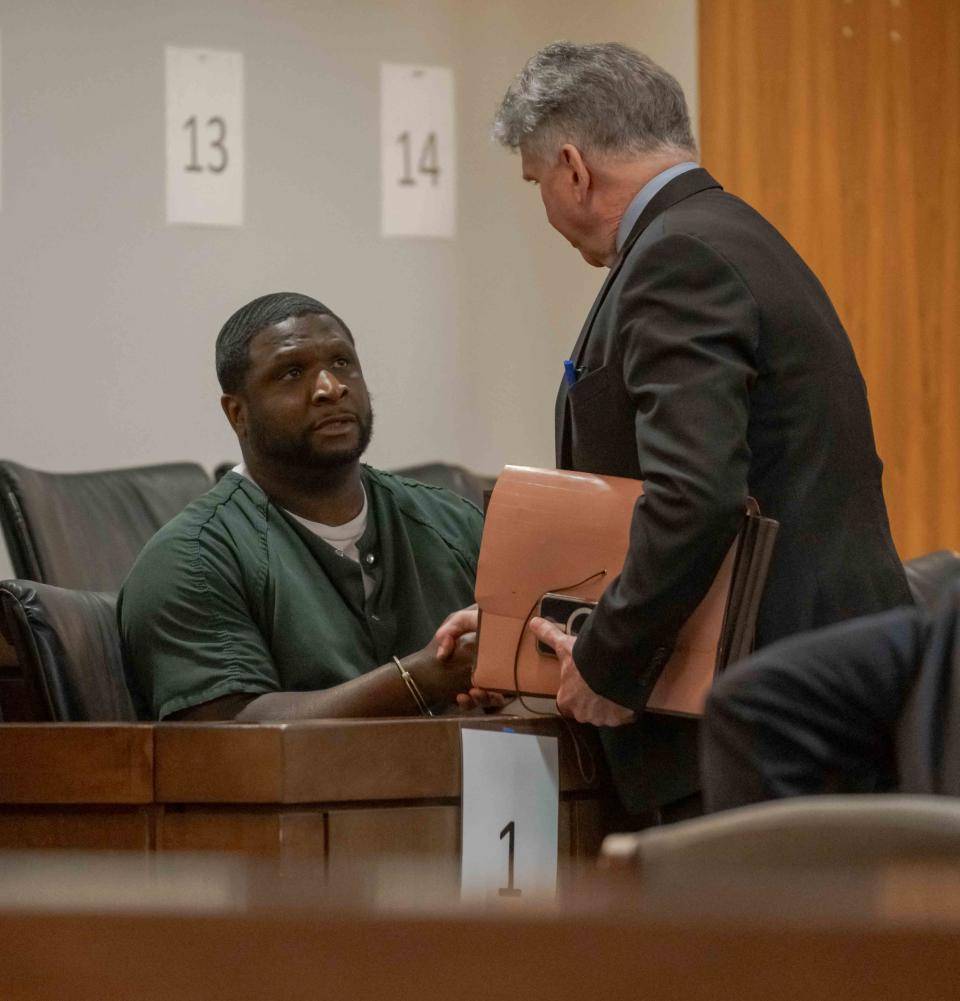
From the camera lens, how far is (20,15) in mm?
4492

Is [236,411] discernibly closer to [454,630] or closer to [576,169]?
[454,630]

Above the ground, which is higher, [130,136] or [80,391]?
[130,136]

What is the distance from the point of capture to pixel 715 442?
1866 millimetres

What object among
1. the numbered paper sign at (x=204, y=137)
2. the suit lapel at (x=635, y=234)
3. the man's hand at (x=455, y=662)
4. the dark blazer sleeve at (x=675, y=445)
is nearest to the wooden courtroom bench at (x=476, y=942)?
the dark blazer sleeve at (x=675, y=445)

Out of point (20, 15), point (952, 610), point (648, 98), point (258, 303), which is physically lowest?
point (952, 610)

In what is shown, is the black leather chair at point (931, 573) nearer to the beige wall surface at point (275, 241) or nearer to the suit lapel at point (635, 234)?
the beige wall surface at point (275, 241)

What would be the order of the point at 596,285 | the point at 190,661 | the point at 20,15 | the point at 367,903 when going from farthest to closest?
the point at 596,285 < the point at 20,15 < the point at 190,661 < the point at 367,903

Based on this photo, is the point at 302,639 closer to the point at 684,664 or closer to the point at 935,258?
the point at 684,664

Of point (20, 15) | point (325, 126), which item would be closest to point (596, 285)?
point (325, 126)

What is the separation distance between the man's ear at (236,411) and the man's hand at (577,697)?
0.96 meters

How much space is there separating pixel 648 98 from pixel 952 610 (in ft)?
3.90

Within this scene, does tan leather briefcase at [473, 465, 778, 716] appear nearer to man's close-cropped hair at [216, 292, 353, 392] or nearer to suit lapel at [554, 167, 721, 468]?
suit lapel at [554, 167, 721, 468]

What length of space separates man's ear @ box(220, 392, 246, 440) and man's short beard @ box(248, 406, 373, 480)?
59 mm

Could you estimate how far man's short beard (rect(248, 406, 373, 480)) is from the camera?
2695 mm
